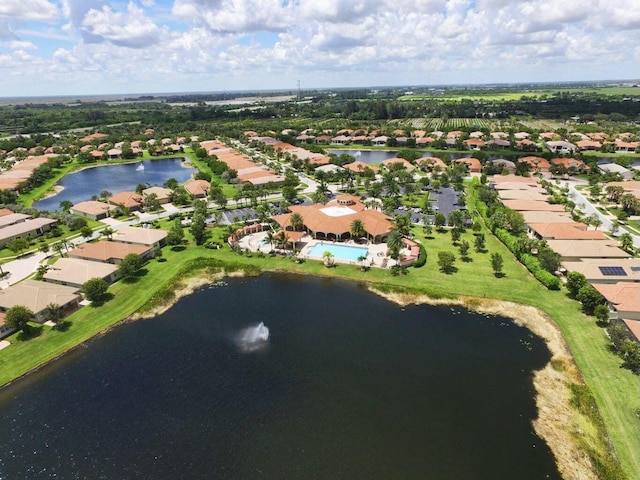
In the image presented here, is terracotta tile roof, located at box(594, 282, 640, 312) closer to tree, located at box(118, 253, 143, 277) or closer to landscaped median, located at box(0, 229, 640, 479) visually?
landscaped median, located at box(0, 229, 640, 479)

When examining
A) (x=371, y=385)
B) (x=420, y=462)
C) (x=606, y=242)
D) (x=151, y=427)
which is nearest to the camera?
(x=420, y=462)

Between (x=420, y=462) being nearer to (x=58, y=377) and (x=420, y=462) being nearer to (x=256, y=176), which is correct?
(x=58, y=377)

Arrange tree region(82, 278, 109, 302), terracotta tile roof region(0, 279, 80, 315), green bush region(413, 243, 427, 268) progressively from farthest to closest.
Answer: green bush region(413, 243, 427, 268) < tree region(82, 278, 109, 302) < terracotta tile roof region(0, 279, 80, 315)

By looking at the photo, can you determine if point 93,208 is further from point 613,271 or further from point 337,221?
point 613,271

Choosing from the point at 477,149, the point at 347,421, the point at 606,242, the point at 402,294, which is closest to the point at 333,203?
the point at 402,294

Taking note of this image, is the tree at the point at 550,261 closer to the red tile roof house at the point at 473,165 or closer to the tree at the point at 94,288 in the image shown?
the tree at the point at 94,288

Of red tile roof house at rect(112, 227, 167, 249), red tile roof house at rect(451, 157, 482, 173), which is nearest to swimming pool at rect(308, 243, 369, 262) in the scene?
red tile roof house at rect(112, 227, 167, 249)
